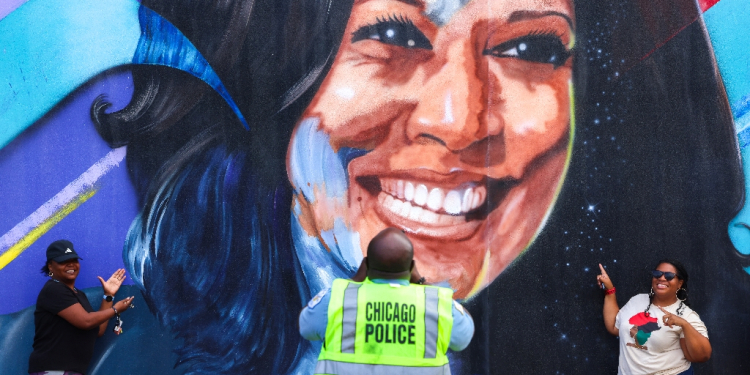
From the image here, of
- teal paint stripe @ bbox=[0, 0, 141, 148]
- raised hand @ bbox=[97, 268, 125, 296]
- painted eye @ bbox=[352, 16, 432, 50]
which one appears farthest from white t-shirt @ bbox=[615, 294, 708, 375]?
teal paint stripe @ bbox=[0, 0, 141, 148]

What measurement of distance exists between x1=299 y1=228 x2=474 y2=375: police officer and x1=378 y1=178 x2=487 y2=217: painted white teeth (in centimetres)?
204

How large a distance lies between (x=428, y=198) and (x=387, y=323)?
87.8 inches

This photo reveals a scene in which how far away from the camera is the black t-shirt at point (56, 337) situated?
4.84 metres

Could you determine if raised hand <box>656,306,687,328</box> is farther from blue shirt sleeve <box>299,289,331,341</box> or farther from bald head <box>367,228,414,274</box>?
blue shirt sleeve <box>299,289,331,341</box>

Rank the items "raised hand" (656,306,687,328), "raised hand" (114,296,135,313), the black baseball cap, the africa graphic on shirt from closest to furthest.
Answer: "raised hand" (656,306,687,328) < the africa graphic on shirt < the black baseball cap < "raised hand" (114,296,135,313)

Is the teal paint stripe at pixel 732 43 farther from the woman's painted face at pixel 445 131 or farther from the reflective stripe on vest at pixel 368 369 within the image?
the reflective stripe on vest at pixel 368 369

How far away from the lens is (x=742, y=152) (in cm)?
559

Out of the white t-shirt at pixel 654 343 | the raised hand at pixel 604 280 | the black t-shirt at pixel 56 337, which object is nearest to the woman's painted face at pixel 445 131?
the raised hand at pixel 604 280

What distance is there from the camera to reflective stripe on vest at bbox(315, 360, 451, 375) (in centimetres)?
351

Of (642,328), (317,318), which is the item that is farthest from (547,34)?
(317,318)

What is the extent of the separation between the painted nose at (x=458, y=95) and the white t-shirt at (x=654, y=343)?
1.89 meters

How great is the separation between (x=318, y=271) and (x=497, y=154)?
179cm

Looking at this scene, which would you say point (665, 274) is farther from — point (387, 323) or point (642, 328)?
point (387, 323)

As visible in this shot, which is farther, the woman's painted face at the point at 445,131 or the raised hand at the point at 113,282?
the woman's painted face at the point at 445,131
